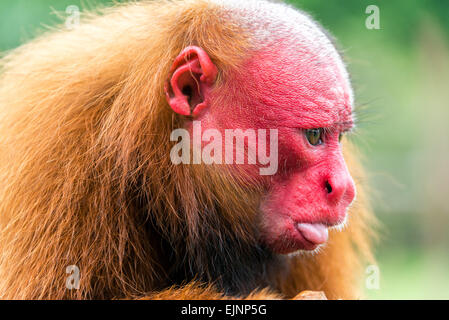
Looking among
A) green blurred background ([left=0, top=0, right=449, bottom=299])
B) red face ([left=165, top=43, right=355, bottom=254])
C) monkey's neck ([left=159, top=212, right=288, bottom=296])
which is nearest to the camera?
red face ([left=165, top=43, right=355, bottom=254])

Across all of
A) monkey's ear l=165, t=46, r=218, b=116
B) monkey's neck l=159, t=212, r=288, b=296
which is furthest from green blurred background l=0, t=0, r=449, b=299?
monkey's ear l=165, t=46, r=218, b=116

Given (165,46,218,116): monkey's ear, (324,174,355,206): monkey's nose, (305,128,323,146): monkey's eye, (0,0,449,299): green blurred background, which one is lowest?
(0,0,449,299): green blurred background

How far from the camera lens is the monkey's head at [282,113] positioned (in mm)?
2191

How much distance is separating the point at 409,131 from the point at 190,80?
4953 mm

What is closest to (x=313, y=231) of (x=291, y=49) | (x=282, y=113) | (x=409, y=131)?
(x=282, y=113)

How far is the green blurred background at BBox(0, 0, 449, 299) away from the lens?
5453mm

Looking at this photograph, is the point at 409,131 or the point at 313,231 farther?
the point at 409,131

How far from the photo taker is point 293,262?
3.00 meters

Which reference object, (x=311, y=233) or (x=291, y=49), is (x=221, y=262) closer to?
(x=311, y=233)

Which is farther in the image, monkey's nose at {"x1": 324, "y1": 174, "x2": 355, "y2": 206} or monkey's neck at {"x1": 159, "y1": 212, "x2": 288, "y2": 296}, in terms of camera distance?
monkey's neck at {"x1": 159, "y1": 212, "x2": 288, "y2": 296}

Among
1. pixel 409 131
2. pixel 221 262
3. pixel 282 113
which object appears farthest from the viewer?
pixel 409 131

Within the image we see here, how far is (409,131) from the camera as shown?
6574 millimetres

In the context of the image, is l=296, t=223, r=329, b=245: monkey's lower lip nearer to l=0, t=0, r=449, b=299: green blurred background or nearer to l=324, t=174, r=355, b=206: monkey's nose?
l=324, t=174, r=355, b=206: monkey's nose

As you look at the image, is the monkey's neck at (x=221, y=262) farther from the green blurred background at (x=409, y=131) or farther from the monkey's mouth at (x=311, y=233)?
the green blurred background at (x=409, y=131)
